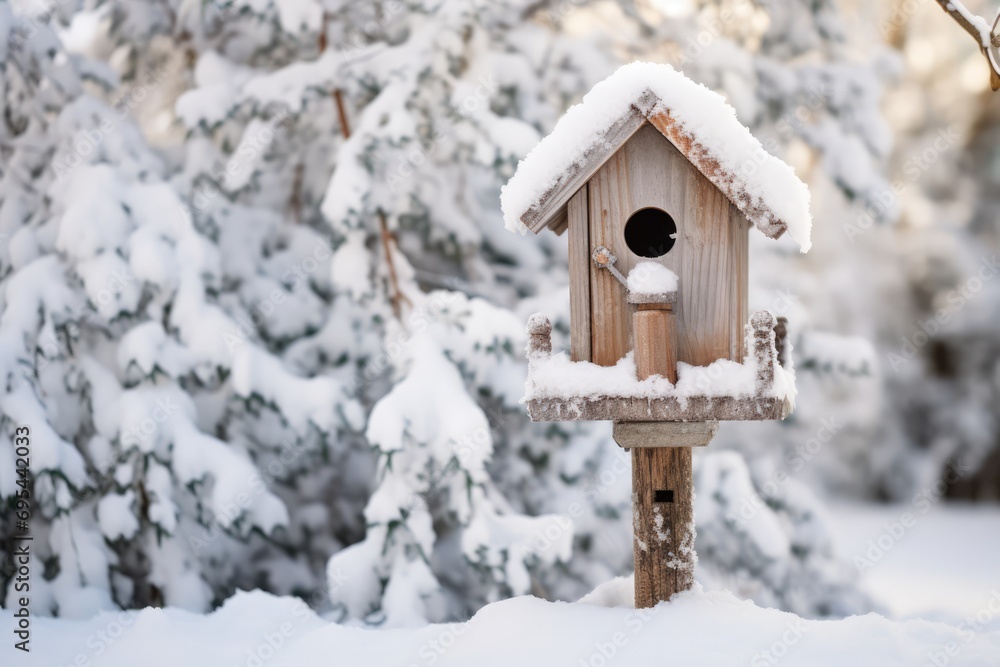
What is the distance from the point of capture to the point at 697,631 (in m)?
2.84

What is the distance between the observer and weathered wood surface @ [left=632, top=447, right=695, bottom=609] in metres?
2.93

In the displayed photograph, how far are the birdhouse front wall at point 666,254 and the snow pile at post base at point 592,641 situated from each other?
0.92m

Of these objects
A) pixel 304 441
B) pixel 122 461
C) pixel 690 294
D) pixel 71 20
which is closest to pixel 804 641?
pixel 690 294

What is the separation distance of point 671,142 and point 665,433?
0.89 meters

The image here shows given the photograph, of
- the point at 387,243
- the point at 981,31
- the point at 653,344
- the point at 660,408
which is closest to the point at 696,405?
the point at 660,408

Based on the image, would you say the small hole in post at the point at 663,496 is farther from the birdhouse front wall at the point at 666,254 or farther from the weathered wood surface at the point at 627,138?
the weathered wood surface at the point at 627,138

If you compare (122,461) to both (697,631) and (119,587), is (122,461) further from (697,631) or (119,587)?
(697,631)

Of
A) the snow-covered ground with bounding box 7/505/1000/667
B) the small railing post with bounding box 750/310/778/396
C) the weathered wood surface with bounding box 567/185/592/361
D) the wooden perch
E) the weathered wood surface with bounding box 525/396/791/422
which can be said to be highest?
the wooden perch

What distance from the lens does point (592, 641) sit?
9.42ft

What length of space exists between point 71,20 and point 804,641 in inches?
198

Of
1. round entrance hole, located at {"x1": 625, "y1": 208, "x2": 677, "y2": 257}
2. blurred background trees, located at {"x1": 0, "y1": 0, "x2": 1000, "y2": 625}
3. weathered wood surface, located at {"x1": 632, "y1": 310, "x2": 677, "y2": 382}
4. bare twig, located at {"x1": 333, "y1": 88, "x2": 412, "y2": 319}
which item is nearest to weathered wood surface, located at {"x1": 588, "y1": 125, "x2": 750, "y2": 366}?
weathered wood surface, located at {"x1": 632, "y1": 310, "x2": 677, "y2": 382}

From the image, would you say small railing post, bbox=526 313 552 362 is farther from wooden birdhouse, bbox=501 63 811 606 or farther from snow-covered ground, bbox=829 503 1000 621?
snow-covered ground, bbox=829 503 1000 621

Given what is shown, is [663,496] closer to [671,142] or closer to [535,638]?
[535,638]

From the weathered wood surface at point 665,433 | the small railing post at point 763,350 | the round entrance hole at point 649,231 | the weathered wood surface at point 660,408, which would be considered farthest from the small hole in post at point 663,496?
the round entrance hole at point 649,231
